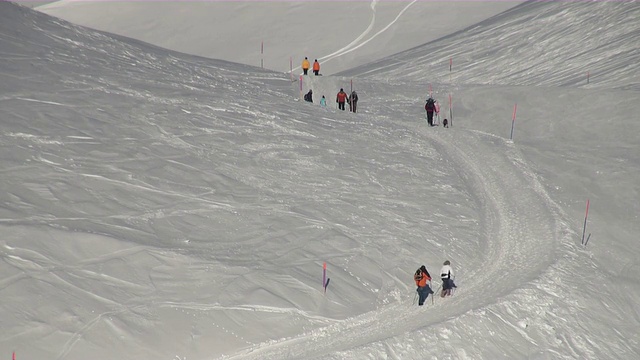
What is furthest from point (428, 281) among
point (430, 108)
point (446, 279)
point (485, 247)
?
point (430, 108)

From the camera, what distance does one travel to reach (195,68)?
41750 mm

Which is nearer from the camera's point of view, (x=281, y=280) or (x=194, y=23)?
(x=281, y=280)

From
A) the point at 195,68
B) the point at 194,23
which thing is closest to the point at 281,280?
the point at 195,68

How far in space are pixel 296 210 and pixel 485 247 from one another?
19.0ft

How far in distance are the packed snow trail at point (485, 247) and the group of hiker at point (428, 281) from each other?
297mm

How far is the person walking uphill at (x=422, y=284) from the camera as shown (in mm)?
21594

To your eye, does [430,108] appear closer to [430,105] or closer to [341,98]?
[430,105]

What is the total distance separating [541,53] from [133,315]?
33444mm

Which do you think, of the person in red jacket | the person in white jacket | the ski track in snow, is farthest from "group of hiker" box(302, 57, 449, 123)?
the person in white jacket

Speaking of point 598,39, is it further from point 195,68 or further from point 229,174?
point 229,174

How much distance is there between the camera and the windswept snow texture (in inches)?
784

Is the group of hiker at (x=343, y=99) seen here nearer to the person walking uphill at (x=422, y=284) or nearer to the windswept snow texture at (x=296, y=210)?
the windswept snow texture at (x=296, y=210)

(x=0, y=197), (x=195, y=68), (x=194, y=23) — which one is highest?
(x=194, y=23)

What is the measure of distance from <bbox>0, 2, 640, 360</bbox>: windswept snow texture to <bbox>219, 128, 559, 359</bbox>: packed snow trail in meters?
0.08
